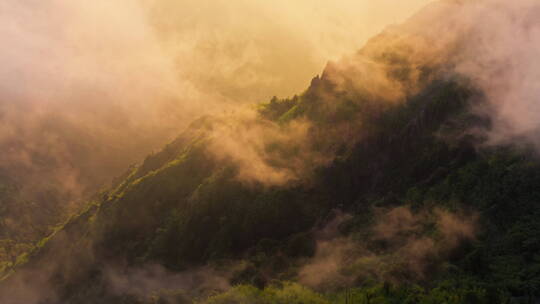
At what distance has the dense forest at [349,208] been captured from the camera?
106 m

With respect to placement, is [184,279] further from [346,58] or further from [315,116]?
[346,58]

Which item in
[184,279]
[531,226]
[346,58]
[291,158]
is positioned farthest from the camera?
[346,58]

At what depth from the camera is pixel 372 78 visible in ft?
584

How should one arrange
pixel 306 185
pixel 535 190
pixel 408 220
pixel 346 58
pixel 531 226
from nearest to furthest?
1. pixel 531 226
2. pixel 535 190
3. pixel 408 220
4. pixel 306 185
5. pixel 346 58

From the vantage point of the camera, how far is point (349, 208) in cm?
15050

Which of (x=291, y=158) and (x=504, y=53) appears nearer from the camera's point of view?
(x=504, y=53)

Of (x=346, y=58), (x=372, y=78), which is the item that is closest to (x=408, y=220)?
(x=372, y=78)

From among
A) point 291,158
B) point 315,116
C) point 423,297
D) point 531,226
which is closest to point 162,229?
point 291,158

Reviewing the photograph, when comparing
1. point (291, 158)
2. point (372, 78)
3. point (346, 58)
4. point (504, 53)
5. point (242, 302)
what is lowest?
point (242, 302)

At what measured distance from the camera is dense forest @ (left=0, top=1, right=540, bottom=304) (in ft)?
349

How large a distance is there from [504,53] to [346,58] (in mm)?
58464

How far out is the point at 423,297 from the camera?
94.8 meters

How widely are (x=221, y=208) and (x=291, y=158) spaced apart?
96.4 ft

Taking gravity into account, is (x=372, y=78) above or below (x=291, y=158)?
above
